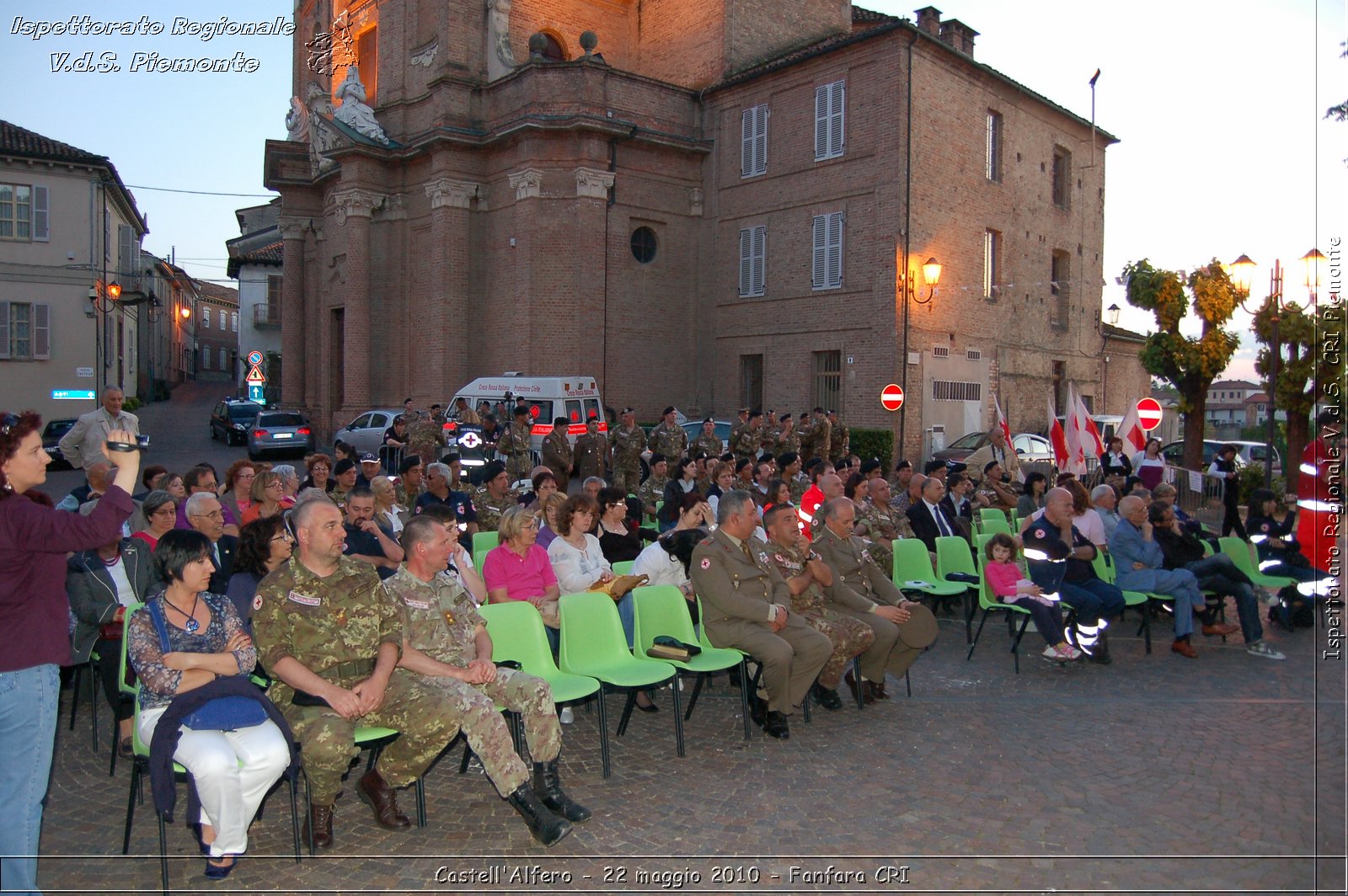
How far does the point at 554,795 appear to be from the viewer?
5.00 meters

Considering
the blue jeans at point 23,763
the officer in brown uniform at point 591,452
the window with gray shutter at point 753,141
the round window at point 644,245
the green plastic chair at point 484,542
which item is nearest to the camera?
the blue jeans at point 23,763

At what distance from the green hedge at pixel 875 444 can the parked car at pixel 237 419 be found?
1894 centimetres

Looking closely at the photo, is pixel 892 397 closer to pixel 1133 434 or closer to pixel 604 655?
pixel 1133 434

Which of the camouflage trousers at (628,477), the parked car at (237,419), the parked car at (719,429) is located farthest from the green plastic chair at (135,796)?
the parked car at (237,419)

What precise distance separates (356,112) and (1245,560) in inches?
1032

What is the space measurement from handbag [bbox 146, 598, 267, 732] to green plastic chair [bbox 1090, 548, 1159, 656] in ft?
23.1

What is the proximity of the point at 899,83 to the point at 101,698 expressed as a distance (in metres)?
20.7

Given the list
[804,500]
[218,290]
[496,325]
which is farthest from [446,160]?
[218,290]

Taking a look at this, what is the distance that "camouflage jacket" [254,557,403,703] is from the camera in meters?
4.71

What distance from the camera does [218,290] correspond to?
82.6 m

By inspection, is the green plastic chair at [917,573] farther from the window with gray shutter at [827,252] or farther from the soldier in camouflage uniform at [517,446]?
the window with gray shutter at [827,252]

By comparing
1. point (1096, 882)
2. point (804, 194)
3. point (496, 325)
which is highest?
point (804, 194)

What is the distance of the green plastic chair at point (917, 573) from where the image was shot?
8695 mm

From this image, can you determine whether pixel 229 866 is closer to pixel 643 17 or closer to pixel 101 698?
pixel 101 698
